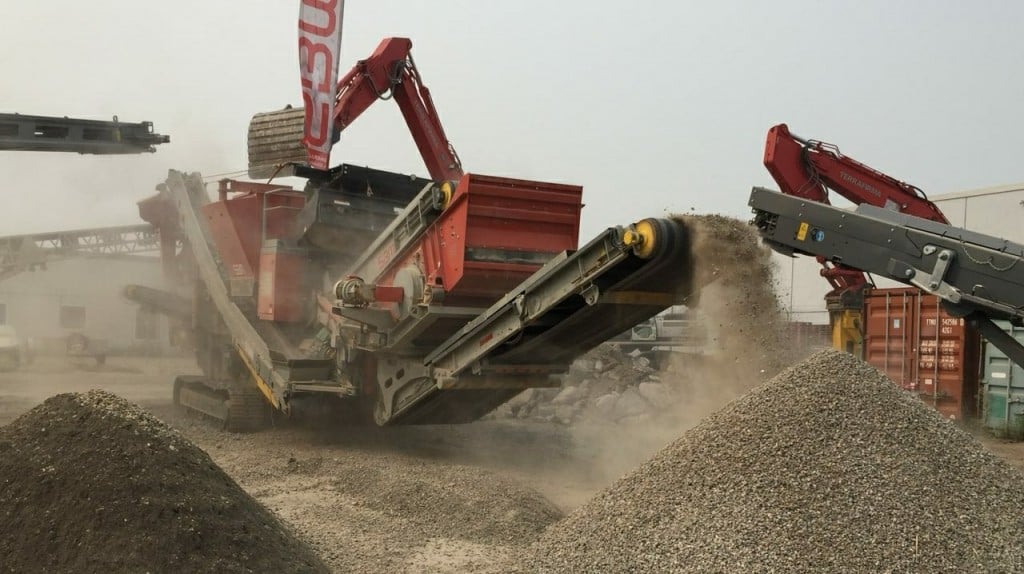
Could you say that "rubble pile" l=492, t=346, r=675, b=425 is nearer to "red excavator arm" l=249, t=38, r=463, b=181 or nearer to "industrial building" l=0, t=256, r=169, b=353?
"red excavator arm" l=249, t=38, r=463, b=181

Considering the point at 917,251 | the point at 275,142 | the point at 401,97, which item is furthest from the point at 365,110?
the point at 917,251

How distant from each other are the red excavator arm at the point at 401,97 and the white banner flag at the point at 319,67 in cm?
31

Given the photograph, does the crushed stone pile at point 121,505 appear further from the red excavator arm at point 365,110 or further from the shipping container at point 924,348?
the shipping container at point 924,348

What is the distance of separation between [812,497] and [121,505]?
11.0 feet

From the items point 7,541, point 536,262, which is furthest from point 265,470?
point 7,541

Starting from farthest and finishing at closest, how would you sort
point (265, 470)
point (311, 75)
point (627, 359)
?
1. point (627, 359)
2. point (311, 75)
3. point (265, 470)

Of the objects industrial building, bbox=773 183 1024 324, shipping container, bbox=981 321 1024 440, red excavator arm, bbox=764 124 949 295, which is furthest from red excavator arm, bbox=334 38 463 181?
industrial building, bbox=773 183 1024 324

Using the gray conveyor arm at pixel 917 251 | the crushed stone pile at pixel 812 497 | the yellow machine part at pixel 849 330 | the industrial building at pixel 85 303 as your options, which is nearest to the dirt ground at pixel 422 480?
the crushed stone pile at pixel 812 497

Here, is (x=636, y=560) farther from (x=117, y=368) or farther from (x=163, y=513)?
(x=117, y=368)

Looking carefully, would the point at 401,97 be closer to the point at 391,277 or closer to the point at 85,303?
the point at 391,277

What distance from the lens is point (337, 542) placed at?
536cm

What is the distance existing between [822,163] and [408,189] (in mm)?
5776

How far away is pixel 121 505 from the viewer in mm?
4129

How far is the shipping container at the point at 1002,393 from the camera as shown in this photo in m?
11.2
